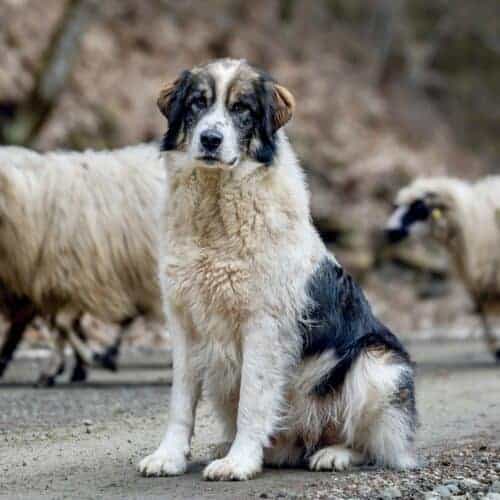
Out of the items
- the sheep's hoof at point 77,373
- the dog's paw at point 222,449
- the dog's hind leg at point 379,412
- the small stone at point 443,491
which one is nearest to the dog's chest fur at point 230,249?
the dog's hind leg at point 379,412

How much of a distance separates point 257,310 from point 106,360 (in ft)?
17.1

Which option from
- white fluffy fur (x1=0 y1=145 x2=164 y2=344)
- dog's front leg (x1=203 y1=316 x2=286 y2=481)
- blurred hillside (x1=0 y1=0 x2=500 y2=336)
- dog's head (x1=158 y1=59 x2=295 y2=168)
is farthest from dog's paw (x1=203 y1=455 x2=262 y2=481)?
blurred hillside (x1=0 y1=0 x2=500 y2=336)

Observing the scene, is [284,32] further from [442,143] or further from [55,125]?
[55,125]

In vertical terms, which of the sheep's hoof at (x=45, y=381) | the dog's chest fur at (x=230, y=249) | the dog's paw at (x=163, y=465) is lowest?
the sheep's hoof at (x=45, y=381)

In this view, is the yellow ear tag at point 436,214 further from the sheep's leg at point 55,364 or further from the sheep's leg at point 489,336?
the sheep's leg at point 55,364

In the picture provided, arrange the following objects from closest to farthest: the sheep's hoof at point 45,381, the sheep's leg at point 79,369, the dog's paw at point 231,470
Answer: the dog's paw at point 231,470 → the sheep's hoof at point 45,381 → the sheep's leg at point 79,369

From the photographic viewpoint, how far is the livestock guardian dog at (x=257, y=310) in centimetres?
498

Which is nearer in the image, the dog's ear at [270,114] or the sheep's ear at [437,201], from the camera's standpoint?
the dog's ear at [270,114]

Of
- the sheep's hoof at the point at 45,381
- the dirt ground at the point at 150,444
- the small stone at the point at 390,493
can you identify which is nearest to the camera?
the small stone at the point at 390,493

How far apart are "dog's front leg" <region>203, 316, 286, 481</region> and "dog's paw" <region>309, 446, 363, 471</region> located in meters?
0.31

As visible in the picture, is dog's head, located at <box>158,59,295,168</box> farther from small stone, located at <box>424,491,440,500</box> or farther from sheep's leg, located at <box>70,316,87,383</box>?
sheep's leg, located at <box>70,316,87,383</box>

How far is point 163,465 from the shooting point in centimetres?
494

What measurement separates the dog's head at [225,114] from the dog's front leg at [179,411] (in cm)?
81

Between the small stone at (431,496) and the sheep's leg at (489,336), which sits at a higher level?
the sheep's leg at (489,336)
